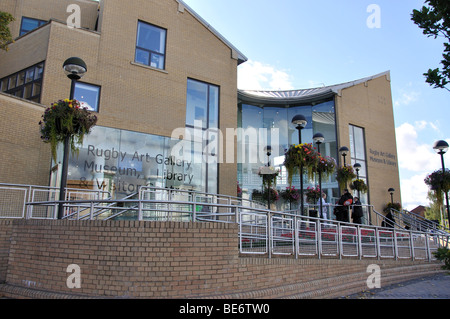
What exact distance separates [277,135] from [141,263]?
23.2 metres

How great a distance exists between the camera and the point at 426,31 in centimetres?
679

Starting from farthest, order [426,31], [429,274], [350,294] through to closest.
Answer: [429,274] → [350,294] → [426,31]

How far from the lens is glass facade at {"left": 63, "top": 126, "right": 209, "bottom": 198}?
1406 centimetres

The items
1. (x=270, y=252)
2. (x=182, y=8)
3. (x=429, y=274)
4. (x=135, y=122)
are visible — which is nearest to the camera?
(x=270, y=252)

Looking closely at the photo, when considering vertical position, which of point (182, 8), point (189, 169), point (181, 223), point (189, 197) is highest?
point (182, 8)

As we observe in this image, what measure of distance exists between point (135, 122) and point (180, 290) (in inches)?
427

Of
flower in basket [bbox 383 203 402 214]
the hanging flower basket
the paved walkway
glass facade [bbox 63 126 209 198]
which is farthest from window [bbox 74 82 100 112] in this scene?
flower in basket [bbox 383 203 402 214]

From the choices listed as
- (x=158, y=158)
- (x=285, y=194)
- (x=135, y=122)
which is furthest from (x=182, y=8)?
(x=285, y=194)

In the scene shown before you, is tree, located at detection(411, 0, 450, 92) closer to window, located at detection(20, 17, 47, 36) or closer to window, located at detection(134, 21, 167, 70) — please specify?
window, located at detection(134, 21, 167, 70)

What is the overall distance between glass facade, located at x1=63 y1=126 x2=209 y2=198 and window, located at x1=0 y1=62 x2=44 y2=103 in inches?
110

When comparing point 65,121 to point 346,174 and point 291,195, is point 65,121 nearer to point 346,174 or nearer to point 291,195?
point 346,174

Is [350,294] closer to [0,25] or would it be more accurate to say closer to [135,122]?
[135,122]

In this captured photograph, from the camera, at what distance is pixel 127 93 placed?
51.8ft

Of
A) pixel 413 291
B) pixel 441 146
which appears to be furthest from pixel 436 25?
pixel 441 146
